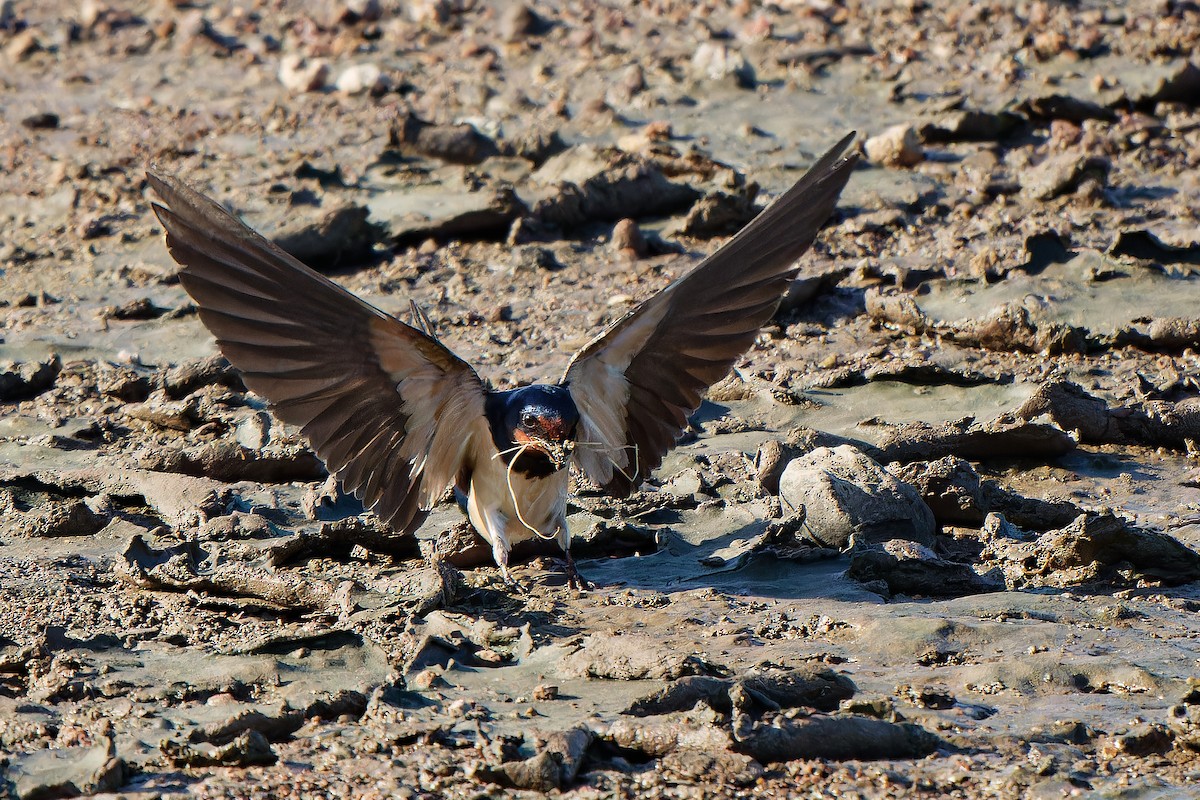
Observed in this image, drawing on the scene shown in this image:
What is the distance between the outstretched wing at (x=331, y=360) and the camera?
4.47 meters

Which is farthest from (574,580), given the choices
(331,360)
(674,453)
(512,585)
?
(674,453)

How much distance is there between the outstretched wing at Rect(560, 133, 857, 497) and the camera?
512cm

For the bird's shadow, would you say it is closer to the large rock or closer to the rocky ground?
the rocky ground

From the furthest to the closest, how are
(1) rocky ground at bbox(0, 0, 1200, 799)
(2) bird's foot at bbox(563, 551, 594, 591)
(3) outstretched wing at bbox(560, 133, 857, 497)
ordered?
(3) outstretched wing at bbox(560, 133, 857, 497), (2) bird's foot at bbox(563, 551, 594, 591), (1) rocky ground at bbox(0, 0, 1200, 799)

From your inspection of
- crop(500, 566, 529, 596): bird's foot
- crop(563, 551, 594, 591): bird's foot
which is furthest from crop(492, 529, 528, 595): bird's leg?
crop(563, 551, 594, 591): bird's foot

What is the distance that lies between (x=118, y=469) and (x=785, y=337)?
2881 mm

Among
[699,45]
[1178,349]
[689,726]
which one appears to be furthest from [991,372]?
[699,45]

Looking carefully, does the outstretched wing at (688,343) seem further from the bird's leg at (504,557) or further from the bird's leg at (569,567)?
the bird's leg at (504,557)

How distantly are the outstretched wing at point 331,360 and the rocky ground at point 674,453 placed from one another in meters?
0.37

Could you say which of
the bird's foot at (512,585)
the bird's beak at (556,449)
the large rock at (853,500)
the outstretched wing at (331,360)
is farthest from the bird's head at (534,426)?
the large rock at (853,500)

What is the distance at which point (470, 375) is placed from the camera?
15.5 feet

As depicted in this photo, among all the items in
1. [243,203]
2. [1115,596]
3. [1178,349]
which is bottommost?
[1115,596]

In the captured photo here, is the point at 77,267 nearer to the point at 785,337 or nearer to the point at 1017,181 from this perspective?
the point at 785,337

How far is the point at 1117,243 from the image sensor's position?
7020 mm
